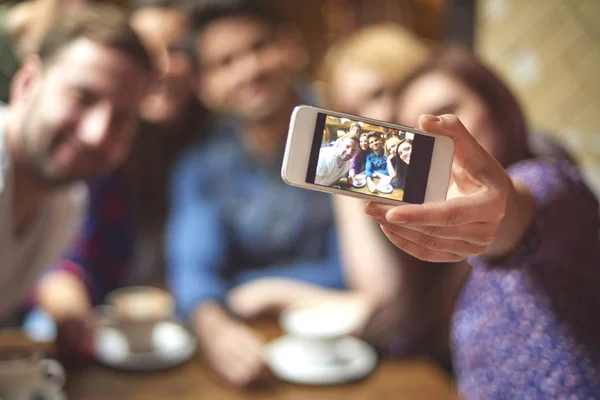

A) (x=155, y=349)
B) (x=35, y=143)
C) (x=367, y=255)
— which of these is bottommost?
(x=155, y=349)

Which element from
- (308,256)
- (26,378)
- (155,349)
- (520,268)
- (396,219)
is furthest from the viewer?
(308,256)

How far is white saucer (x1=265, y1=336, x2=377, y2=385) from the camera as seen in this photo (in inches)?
28.8

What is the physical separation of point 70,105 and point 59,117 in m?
0.02

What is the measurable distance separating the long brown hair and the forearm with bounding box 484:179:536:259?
157 millimetres

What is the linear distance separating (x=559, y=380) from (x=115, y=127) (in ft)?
1.93

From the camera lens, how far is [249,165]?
1019 millimetres

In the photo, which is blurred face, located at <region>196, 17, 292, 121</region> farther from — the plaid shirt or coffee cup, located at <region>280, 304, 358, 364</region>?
coffee cup, located at <region>280, 304, 358, 364</region>

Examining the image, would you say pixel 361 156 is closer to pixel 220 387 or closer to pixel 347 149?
pixel 347 149

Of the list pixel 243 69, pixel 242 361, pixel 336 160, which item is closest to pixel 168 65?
pixel 243 69

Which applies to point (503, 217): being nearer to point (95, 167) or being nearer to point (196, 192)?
point (95, 167)

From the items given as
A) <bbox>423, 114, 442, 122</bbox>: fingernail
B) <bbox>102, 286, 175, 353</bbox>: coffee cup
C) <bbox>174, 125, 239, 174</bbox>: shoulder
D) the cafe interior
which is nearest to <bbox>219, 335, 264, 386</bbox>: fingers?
the cafe interior

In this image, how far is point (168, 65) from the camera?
3.14 ft

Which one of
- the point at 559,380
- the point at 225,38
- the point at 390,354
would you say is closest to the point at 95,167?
the point at 225,38

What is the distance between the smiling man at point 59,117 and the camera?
683mm
